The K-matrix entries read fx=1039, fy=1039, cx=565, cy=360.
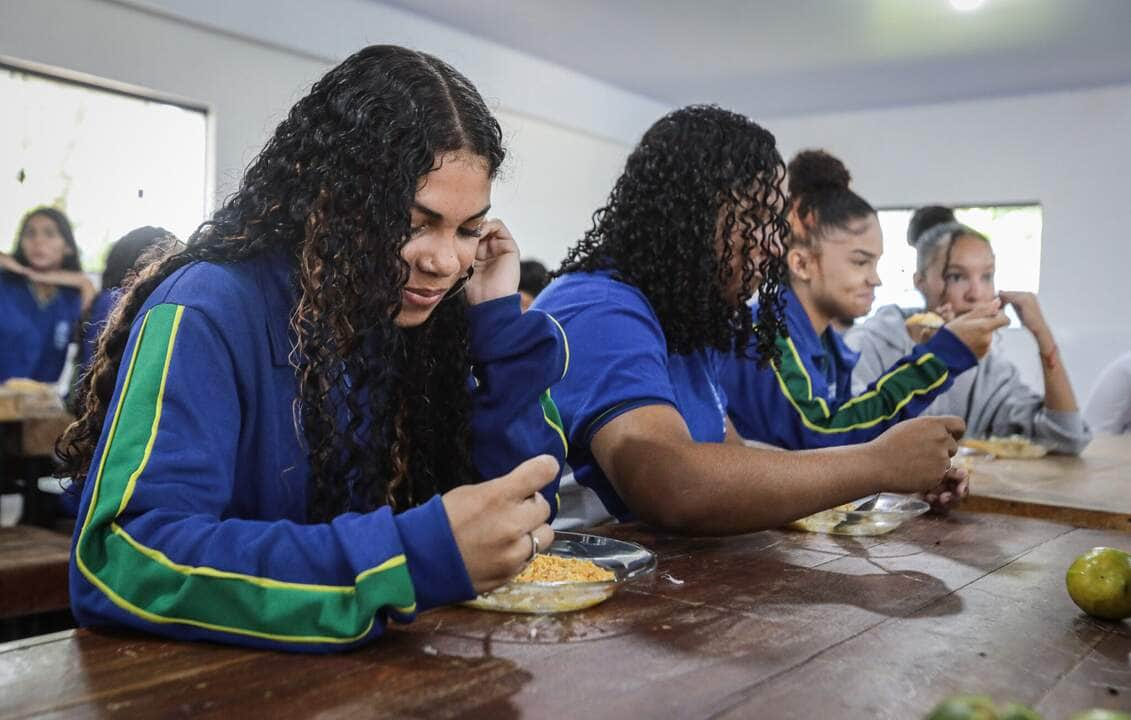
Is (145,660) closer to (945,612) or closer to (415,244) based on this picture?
(415,244)

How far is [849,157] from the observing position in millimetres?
8578

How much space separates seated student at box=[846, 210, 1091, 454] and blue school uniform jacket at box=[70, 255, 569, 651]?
239cm

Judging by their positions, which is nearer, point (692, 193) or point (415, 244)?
point (415, 244)

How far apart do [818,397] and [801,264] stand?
525 millimetres

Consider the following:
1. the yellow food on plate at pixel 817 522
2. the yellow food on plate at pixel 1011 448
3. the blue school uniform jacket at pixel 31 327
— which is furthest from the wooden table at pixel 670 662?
the blue school uniform jacket at pixel 31 327

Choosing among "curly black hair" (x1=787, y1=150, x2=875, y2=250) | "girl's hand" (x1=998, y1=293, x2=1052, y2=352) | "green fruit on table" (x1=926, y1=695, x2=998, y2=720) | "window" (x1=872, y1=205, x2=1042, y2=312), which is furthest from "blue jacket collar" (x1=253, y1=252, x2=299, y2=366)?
"window" (x1=872, y1=205, x2=1042, y2=312)

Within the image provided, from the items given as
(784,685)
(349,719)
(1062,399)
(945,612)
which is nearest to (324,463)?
(349,719)

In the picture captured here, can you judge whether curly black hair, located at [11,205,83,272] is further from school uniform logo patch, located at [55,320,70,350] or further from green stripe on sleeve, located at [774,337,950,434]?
green stripe on sleeve, located at [774,337,950,434]

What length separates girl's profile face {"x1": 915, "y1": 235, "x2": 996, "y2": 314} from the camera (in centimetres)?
347

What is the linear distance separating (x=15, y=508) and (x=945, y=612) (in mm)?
4943

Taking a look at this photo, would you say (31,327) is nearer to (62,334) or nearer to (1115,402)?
(62,334)

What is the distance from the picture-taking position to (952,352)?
2.39 m

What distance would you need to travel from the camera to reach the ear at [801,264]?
277 centimetres

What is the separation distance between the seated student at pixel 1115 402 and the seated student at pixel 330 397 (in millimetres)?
3145
